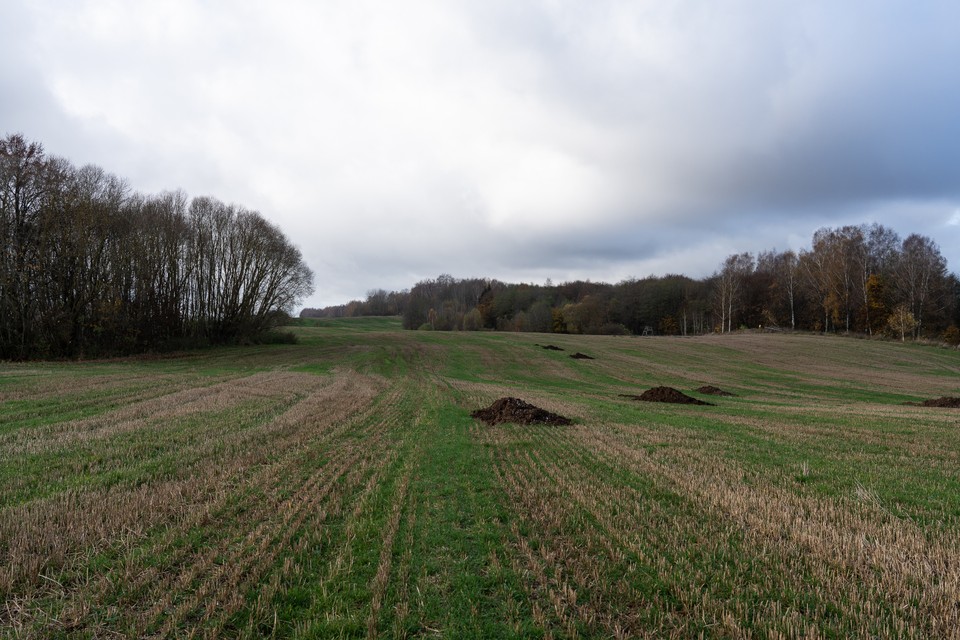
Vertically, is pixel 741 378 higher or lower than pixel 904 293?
lower

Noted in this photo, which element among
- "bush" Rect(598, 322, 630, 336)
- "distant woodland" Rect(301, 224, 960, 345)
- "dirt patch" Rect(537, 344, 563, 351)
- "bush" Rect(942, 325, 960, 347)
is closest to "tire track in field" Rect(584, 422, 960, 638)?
"dirt patch" Rect(537, 344, 563, 351)

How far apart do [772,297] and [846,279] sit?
15489 mm

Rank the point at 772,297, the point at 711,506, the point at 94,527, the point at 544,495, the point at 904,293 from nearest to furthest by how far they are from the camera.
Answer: the point at 94,527 → the point at 711,506 → the point at 544,495 → the point at 904,293 → the point at 772,297

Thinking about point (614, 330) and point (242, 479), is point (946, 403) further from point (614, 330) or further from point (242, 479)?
point (614, 330)

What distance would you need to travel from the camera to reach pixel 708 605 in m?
4.13

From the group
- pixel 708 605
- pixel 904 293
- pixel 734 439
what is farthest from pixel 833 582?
pixel 904 293

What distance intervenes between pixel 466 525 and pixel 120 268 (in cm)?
4144

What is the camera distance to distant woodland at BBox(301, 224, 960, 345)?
62500mm

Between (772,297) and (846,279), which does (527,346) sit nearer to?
(846,279)

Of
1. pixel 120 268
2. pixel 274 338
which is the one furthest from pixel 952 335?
pixel 120 268

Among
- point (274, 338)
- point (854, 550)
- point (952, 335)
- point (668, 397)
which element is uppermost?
point (952, 335)

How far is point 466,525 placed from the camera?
19.9ft

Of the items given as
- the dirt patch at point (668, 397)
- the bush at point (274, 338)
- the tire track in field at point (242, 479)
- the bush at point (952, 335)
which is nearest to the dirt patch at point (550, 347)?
the dirt patch at point (668, 397)

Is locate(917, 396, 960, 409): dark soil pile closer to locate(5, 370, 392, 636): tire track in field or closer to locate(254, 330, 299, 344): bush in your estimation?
locate(5, 370, 392, 636): tire track in field
